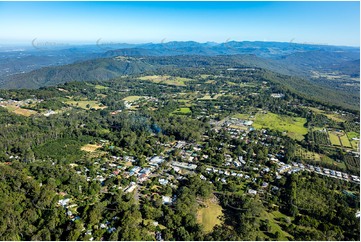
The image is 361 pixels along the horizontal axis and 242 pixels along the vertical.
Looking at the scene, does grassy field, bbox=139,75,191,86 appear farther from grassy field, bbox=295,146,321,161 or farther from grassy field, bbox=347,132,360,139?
grassy field, bbox=295,146,321,161

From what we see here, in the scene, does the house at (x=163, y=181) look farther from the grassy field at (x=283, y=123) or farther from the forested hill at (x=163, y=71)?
the forested hill at (x=163, y=71)

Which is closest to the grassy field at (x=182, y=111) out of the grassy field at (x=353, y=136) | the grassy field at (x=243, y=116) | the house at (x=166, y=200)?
the grassy field at (x=243, y=116)

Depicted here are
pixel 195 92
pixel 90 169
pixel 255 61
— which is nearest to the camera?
pixel 90 169

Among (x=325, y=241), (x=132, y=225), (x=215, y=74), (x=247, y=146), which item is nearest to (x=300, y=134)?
(x=247, y=146)

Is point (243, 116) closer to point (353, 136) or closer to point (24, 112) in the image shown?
point (353, 136)

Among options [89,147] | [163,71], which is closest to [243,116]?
[89,147]

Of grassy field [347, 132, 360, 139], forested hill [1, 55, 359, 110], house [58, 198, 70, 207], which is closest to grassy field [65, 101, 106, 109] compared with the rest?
house [58, 198, 70, 207]

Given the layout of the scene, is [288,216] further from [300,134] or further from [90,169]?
[300,134]
